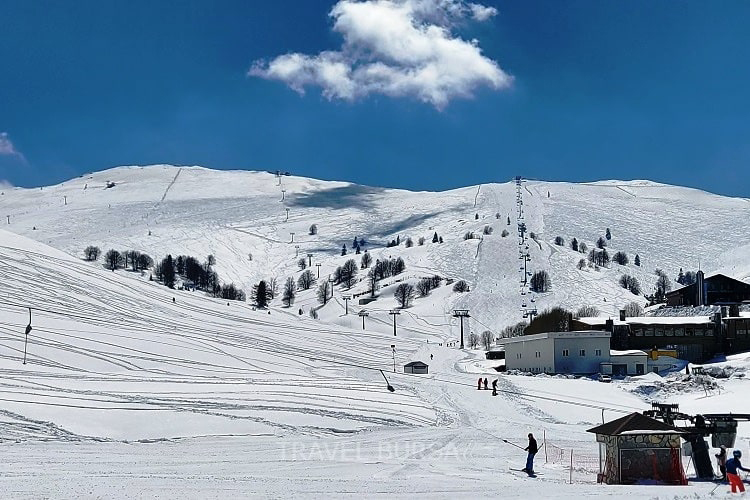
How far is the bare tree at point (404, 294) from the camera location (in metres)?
150

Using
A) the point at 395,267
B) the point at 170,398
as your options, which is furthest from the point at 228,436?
the point at 395,267

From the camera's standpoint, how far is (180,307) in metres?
77.5

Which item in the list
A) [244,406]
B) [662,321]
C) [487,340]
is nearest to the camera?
[244,406]

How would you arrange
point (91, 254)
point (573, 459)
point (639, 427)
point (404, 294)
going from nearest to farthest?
point (639, 427), point (573, 459), point (404, 294), point (91, 254)

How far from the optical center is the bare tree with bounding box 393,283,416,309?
150 m

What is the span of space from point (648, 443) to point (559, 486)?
9.66ft

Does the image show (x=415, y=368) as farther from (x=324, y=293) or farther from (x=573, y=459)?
(x=324, y=293)

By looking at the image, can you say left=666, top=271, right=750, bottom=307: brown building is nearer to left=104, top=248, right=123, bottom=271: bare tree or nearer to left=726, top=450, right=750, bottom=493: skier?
left=726, top=450, right=750, bottom=493: skier

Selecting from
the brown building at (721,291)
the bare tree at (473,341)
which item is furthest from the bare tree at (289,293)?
the brown building at (721,291)

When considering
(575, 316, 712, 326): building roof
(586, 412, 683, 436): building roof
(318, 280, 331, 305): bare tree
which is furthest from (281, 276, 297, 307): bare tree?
(586, 412, 683, 436): building roof

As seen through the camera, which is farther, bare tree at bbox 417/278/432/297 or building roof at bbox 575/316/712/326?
bare tree at bbox 417/278/432/297

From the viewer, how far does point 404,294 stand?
154250mm

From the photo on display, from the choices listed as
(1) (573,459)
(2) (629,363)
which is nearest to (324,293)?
(2) (629,363)

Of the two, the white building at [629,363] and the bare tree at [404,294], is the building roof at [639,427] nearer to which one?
the white building at [629,363]
